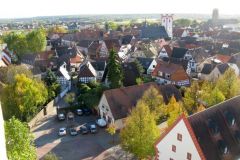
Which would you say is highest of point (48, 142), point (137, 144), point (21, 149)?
point (21, 149)

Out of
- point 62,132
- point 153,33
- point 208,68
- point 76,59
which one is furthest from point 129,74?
point 153,33

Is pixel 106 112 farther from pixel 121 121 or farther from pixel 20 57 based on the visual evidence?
pixel 20 57

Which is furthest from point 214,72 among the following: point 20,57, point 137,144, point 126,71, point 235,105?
point 20,57

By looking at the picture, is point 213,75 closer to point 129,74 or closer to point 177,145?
point 129,74

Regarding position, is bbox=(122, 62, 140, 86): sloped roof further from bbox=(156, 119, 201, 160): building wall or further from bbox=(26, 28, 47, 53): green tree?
bbox=(26, 28, 47, 53): green tree

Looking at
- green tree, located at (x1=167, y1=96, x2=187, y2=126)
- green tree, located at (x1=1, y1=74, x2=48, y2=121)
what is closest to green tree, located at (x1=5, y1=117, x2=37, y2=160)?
green tree, located at (x1=167, y1=96, x2=187, y2=126)

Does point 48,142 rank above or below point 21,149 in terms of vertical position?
below
